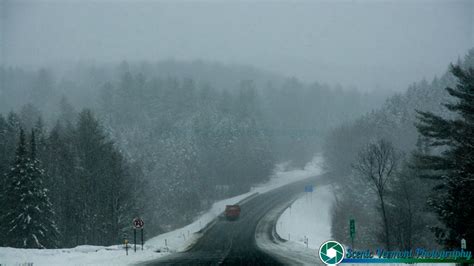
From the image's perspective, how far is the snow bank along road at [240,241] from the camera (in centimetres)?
2320

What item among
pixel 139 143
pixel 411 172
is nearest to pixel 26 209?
pixel 411 172

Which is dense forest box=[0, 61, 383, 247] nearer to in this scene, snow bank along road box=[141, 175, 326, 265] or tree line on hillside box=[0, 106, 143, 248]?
tree line on hillside box=[0, 106, 143, 248]

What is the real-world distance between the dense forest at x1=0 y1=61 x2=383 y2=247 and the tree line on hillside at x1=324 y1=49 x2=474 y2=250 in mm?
25068

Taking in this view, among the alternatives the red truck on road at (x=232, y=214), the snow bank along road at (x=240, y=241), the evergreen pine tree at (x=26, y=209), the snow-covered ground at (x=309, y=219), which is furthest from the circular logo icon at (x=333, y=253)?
the red truck on road at (x=232, y=214)

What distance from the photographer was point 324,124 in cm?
18025

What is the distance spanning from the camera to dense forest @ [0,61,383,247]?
46250mm

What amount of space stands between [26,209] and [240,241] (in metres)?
18.5

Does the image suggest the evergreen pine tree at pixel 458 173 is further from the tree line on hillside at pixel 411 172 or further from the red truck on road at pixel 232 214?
the red truck on road at pixel 232 214

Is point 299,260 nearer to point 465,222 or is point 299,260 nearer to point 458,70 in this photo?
point 465,222

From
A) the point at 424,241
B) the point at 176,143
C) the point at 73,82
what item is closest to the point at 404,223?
the point at 424,241

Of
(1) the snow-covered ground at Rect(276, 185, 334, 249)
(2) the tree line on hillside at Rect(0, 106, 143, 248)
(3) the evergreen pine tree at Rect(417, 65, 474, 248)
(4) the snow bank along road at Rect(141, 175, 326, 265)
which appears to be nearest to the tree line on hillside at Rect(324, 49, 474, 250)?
(3) the evergreen pine tree at Rect(417, 65, 474, 248)

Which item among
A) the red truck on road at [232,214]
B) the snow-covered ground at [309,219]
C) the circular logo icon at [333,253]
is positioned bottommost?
the snow-covered ground at [309,219]

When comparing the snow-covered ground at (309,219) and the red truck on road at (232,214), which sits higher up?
the red truck on road at (232,214)

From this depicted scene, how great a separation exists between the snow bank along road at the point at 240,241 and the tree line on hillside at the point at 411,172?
349 inches
